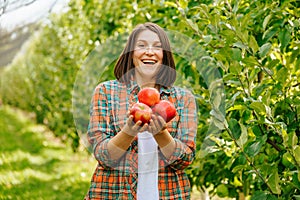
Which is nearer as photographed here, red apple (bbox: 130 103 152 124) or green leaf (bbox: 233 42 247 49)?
red apple (bbox: 130 103 152 124)

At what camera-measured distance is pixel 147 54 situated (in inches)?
68.6

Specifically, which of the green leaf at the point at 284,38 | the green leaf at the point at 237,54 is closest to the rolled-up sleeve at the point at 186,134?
the green leaf at the point at 237,54

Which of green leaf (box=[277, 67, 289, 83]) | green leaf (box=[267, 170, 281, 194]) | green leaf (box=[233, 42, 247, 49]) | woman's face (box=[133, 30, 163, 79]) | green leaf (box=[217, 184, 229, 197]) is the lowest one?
green leaf (box=[267, 170, 281, 194])

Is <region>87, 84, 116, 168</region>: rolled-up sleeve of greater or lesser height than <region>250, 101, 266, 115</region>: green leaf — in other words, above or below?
below

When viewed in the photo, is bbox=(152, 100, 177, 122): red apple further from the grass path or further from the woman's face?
the grass path

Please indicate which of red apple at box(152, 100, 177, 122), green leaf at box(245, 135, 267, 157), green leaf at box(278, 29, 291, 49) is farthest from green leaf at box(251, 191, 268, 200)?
red apple at box(152, 100, 177, 122)

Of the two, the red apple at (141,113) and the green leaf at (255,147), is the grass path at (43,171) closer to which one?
the green leaf at (255,147)

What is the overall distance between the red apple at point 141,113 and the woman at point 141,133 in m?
0.03

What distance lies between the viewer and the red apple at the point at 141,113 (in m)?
1.53

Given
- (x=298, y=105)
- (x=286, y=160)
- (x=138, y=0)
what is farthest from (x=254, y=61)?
(x=138, y=0)

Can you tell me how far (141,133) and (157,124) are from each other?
0.11 metres

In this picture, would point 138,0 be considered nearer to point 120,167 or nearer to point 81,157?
point 120,167

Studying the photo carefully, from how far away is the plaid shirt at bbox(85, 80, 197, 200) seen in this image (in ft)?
5.62

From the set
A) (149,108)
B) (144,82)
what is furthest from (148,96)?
(144,82)
